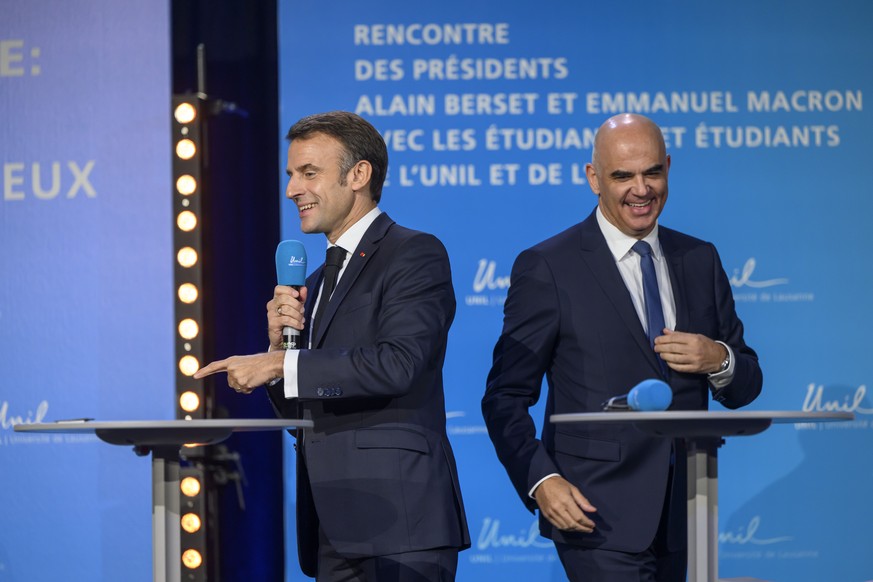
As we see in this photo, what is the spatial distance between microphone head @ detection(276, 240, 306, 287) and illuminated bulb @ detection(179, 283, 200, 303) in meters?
1.63

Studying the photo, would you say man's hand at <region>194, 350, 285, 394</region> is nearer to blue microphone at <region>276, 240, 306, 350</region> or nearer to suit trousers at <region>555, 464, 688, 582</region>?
blue microphone at <region>276, 240, 306, 350</region>

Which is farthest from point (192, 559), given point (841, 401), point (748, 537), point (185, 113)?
point (841, 401)

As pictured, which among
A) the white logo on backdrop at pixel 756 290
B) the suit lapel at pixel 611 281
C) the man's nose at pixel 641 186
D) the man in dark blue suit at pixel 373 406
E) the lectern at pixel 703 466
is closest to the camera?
the lectern at pixel 703 466

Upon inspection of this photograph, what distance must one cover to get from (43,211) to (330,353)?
2525 millimetres

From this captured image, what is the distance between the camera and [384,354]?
2.66 m

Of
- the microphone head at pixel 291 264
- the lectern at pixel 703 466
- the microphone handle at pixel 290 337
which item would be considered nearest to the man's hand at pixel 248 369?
the microphone handle at pixel 290 337

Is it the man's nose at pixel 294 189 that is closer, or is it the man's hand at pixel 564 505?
the man's hand at pixel 564 505

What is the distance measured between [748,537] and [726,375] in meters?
1.84

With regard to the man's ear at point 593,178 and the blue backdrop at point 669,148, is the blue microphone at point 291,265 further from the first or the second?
the blue backdrop at point 669,148

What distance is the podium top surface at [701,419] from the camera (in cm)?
203

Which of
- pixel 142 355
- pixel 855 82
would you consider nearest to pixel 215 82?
pixel 142 355

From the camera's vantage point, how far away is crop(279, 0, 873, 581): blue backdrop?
447 centimetres

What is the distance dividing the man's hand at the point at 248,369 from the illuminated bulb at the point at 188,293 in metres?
1.81

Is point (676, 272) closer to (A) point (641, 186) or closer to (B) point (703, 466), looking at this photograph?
(A) point (641, 186)
